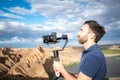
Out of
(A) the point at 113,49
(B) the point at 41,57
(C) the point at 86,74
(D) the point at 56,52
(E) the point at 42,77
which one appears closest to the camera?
(C) the point at 86,74

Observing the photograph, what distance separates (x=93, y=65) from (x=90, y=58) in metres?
0.09

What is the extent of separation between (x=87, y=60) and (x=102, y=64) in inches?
9.2

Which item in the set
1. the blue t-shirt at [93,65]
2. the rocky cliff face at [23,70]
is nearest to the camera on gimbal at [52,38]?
Answer: the blue t-shirt at [93,65]

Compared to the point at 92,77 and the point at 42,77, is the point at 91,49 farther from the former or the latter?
the point at 42,77

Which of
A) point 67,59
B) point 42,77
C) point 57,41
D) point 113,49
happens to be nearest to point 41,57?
point 42,77

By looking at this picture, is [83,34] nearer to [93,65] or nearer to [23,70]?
[93,65]

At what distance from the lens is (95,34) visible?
286 centimetres

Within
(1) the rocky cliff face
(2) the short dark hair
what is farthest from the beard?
(1) the rocky cliff face

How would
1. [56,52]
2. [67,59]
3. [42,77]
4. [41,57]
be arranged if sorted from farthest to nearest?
1. [67,59]
2. [41,57]
3. [42,77]
4. [56,52]

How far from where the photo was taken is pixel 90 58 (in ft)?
8.32

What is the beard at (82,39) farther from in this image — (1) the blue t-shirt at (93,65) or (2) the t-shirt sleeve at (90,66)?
(2) the t-shirt sleeve at (90,66)

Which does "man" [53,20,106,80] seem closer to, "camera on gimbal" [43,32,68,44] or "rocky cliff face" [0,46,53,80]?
"camera on gimbal" [43,32,68,44]

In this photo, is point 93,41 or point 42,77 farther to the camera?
point 42,77

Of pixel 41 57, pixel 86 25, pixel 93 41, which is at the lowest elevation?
pixel 41 57
